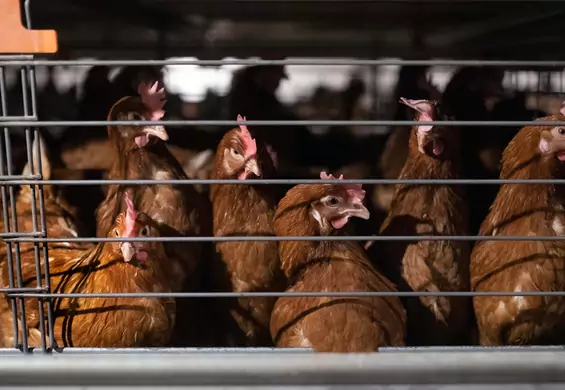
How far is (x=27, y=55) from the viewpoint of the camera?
2.62 ft

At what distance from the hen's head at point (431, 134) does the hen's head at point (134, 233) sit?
591 millimetres

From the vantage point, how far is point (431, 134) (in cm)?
123

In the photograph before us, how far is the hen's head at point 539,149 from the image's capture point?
43.2 inches

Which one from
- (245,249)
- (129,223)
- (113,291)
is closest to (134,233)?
(129,223)

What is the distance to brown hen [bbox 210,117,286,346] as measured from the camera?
117 centimetres

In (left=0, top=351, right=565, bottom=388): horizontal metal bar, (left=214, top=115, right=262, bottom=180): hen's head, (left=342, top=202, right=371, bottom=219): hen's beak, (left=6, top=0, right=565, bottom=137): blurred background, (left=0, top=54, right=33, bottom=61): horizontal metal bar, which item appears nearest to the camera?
(left=0, top=351, right=565, bottom=388): horizontal metal bar

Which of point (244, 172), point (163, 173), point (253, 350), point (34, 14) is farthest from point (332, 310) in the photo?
Answer: point (34, 14)

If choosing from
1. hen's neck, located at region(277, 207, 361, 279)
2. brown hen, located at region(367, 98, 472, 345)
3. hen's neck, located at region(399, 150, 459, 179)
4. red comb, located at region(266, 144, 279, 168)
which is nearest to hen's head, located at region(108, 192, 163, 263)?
hen's neck, located at region(277, 207, 361, 279)

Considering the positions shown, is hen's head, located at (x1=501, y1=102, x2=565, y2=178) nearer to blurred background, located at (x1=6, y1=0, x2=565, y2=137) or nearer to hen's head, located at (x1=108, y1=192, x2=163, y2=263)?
→ blurred background, located at (x1=6, y1=0, x2=565, y2=137)

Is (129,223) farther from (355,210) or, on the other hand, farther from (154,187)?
(355,210)

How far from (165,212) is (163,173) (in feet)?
0.35

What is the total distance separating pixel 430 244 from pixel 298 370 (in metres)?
0.57

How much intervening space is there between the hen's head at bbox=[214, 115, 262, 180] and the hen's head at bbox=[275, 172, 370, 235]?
0.12 m

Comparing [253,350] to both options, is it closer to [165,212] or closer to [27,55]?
[165,212]
